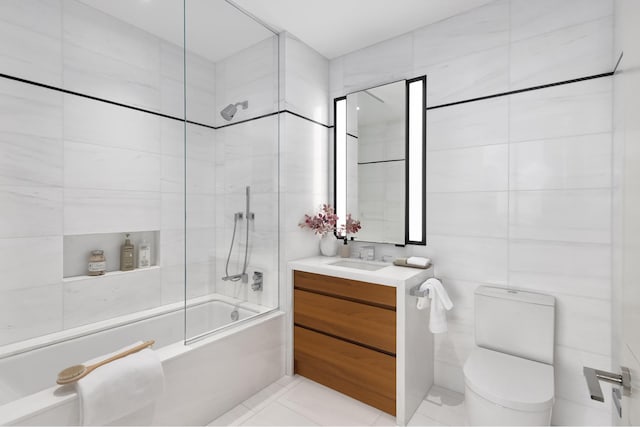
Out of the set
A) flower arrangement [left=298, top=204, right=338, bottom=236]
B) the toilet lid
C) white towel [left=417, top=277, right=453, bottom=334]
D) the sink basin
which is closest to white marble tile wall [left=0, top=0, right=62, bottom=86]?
flower arrangement [left=298, top=204, right=338, bottom=236]

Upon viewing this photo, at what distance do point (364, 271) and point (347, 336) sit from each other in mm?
456

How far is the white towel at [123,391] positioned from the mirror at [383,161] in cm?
171

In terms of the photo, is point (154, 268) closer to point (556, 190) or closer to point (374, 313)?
point (374, 313)

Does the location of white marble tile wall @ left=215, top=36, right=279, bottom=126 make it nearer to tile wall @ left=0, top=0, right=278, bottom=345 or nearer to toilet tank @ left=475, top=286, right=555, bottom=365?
tile wall @ left=0, top=0, right=278, bottom=345

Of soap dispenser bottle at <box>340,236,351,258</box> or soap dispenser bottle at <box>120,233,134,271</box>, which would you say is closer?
soap dispenser bottle at <box>120,233,134,271</box>

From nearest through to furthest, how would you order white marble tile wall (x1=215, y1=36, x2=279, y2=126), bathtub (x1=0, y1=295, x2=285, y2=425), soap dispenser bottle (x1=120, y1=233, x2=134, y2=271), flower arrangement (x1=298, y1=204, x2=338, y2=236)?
bathtub (x1=0, y1=295, x2=285, y2=425) < white marble tile wall (x1=215, y1=36, x2=279, y2=126) < soap dispenser bottle (x1=120, y1=233, x2=134, y2=271) < flower arrangement (x1=298, y1=204, x2=338, y2=236)

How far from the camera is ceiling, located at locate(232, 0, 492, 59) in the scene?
202 cm

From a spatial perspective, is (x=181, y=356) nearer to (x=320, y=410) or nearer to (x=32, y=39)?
(x=320, y=410)

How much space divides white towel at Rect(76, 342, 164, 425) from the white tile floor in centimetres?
55

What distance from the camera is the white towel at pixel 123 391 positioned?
1274mm

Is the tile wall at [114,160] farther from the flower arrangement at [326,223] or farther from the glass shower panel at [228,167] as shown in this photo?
the flower arrangement at [326,223]

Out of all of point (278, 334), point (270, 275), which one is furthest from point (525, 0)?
point (278, 334)

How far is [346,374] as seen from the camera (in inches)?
81.1

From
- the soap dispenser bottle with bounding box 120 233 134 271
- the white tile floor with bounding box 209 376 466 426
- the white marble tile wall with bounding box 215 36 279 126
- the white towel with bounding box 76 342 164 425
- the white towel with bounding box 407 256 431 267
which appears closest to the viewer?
the white towel with bounding box 76 342 164 425
